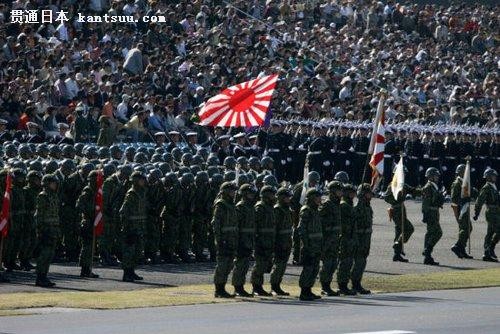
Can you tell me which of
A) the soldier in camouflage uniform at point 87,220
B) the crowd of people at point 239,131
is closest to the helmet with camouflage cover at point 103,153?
the crowd of people at point 239,131

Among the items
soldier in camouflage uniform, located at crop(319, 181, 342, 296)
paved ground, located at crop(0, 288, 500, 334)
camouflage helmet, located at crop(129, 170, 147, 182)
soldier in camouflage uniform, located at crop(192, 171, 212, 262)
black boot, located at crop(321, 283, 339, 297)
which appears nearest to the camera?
paved ground, located at crop(0, 288, 500, 334)

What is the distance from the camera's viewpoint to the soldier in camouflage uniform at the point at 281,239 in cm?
2736

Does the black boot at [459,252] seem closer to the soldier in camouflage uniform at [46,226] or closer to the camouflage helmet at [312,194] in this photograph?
the camouflage helmet at [312,194]

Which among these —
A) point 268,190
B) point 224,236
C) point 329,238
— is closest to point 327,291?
point 329,238

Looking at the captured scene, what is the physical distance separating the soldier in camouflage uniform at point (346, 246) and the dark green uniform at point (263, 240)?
1.35 metres

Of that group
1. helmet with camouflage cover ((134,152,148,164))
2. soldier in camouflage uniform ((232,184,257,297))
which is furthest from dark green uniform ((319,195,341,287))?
helmet with camouflage cover ((134,152,148,164))

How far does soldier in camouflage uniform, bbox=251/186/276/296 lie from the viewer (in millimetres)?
27234

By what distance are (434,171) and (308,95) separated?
13842mm

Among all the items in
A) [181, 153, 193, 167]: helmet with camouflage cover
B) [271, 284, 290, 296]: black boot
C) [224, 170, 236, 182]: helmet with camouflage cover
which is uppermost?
[181, 153, 193, 167]: helmet with camouflage cover

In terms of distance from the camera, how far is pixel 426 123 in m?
48.5

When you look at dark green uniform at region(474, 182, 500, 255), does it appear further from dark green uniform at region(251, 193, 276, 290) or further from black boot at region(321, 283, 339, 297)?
dark green uniform at region(251, 193, 276, 290)

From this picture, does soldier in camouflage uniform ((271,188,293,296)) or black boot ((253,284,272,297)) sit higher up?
soldier in camouflage uniform ((271,188,293,296))

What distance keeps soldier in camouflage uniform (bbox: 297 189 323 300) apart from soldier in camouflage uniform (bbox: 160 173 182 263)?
495 centimetres

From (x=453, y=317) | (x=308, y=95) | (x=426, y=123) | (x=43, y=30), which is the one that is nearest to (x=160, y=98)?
(x=43, y=30)
